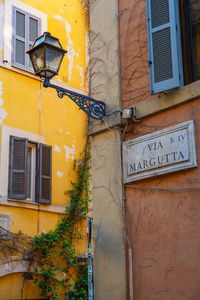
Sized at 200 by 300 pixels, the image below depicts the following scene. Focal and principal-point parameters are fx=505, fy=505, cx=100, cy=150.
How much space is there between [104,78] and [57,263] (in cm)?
614

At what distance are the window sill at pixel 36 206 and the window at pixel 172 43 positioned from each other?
6053 millimetres

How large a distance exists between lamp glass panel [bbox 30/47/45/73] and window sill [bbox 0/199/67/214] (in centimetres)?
514

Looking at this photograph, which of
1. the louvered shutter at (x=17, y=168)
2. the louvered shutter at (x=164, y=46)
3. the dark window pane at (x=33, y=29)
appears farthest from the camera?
the dark window pane at (x=33, y=29)

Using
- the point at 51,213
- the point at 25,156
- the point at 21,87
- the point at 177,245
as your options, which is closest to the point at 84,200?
the point at 51,213

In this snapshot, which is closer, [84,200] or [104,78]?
[104,78]

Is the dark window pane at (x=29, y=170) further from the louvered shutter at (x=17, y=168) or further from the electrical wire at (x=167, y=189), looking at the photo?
the electrical wire at (x=167, y=189)

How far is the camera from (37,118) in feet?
40.8

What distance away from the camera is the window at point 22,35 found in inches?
483

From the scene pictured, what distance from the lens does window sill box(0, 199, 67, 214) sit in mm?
11212

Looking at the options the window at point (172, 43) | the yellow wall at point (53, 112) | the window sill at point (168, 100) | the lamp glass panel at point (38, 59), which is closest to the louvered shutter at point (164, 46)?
the window at point (172, 43)

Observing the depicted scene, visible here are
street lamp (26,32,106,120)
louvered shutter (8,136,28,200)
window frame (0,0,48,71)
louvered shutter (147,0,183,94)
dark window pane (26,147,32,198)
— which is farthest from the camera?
window frame (0,0,48,71)

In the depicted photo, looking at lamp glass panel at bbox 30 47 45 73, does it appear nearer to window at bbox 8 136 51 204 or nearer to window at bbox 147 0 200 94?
window at bbox 147 0 200 94

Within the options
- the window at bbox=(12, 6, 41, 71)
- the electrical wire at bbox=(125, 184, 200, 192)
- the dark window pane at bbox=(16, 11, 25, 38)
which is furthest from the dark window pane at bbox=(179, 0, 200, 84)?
the dark window pane at bbox=(16, 11, 25, 38)

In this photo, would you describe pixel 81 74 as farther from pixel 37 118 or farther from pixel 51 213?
pixel 51 213
